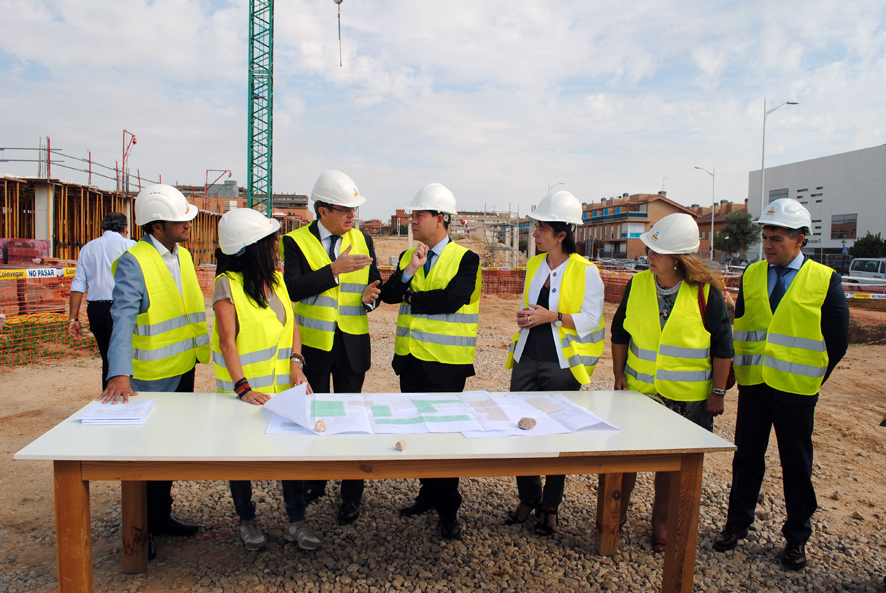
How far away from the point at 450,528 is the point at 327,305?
5.28ft

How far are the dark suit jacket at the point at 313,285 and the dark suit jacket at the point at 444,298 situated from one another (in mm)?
169

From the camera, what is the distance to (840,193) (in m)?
47.3

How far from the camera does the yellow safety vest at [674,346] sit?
3084 mm

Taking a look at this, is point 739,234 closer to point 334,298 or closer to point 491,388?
point 491,388

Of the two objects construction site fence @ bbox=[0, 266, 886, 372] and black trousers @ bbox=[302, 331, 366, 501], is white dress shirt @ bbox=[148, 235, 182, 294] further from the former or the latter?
construction site fence @ bbox=[0, 266, 886, 372]

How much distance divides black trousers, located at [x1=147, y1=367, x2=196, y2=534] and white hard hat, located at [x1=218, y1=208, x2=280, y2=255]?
0.86 meters

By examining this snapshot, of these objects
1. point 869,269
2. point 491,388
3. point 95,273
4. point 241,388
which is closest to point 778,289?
point 241,388

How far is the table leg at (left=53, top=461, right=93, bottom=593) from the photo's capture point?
2.07 metres

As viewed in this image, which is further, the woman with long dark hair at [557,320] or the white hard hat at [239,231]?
the woman with long dark hair at [557,320]

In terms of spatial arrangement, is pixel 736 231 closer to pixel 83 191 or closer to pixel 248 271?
pixel 83 191

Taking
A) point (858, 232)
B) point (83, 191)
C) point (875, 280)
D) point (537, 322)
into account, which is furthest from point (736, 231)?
point (537, 322)

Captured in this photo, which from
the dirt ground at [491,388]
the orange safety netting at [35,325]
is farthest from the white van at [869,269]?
the orange safety netting at [35,325]

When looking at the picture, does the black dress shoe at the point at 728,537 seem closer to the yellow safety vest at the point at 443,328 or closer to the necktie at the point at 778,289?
the necktie at the point at 778,289

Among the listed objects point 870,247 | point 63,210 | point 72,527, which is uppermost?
point 870,247
